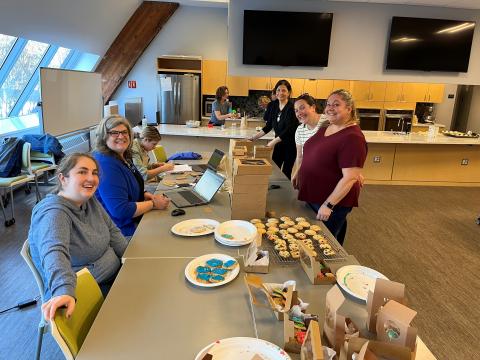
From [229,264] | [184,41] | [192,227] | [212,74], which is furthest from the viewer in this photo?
[184,41]

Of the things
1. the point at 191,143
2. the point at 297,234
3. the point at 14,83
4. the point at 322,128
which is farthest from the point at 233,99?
the point at 297,234

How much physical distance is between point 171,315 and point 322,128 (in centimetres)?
165

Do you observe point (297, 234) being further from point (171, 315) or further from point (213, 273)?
point (171, 315)

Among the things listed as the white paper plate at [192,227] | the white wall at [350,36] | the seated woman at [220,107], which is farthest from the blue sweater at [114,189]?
the seated woman at [220,107]

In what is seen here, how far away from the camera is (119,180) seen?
2.12m

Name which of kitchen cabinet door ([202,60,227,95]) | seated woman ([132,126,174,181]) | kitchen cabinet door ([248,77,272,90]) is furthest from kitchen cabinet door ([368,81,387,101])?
seated woman ([132,126,174,181])

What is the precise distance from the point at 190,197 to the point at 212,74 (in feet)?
18.2

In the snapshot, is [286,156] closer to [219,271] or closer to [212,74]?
[219,271]

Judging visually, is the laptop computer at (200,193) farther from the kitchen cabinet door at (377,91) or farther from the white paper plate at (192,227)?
the kitchen cabinet door at (377,91)

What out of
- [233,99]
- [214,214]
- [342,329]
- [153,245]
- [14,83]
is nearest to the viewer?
[342,329]

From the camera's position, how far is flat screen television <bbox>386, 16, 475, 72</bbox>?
466cm

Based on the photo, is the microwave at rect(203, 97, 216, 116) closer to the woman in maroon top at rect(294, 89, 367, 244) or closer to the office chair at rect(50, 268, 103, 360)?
the woman in maroon top at rect(294, 89, 367, 244)

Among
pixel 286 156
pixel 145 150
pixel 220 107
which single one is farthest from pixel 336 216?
pixel 220 107

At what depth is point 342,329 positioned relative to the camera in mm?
1025
